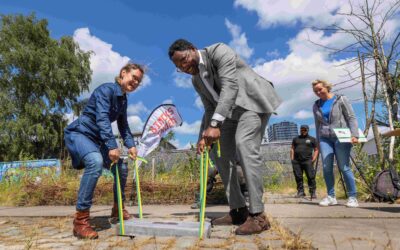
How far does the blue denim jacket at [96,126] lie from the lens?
302 centimetres

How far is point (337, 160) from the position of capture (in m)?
4.86

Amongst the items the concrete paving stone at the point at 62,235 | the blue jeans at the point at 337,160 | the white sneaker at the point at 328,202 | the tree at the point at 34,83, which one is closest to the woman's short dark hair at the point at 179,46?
the concrete paving stone at the point at 62,235

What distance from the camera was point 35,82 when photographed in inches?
1094

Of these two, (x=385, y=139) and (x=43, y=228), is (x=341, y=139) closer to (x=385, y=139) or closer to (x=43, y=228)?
(x=385, y=139)

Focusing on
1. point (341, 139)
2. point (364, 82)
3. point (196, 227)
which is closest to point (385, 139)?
point (364, 82)

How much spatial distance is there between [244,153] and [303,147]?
5150 mm

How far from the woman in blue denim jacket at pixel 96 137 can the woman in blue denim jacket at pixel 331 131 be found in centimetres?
278

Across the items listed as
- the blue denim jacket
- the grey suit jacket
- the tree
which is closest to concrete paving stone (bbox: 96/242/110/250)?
the blue denim jacket

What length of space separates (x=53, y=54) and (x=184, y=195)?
2598cm

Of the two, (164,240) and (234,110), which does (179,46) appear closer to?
(234,110)

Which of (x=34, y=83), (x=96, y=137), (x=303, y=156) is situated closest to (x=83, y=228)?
(x=96, y=137)

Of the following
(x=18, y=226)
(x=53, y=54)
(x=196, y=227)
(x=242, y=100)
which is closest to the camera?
(x=196, y=227)

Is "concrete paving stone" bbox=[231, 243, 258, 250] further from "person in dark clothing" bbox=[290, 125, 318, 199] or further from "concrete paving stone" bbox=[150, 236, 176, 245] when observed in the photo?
"person in dark clothing" bbox=[290, 125, 318, 199]

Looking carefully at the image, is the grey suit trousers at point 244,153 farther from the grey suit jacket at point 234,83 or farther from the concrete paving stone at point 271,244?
the concrete paving stone at point 271,244
